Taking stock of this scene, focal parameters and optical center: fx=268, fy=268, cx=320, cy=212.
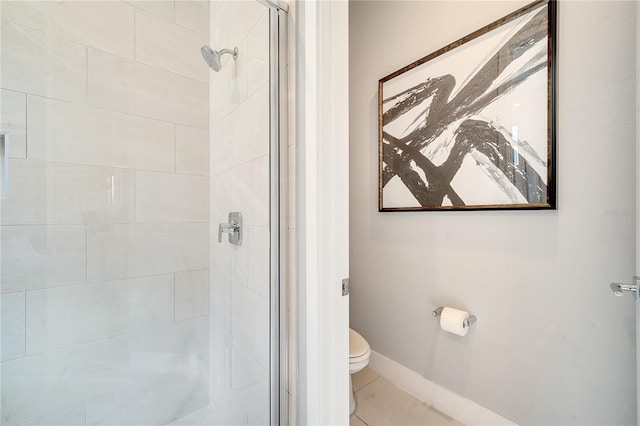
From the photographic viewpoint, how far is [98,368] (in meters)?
1.27

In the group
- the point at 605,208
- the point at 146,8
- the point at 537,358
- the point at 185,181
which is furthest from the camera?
the point at 185,181

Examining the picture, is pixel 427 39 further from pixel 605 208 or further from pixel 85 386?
pixel 85 386

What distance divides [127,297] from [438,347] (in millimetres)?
1671

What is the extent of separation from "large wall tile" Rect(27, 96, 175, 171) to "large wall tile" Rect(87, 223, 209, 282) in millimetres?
325

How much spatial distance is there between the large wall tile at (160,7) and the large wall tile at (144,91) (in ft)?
0.90

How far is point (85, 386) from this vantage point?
49.1 inches

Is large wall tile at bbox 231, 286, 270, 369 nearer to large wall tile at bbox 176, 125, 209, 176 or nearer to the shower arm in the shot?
large wall tile at bbox 176, 125, 209, 176

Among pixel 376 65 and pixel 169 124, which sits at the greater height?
pixel 376 65

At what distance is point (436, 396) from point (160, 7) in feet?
8.35

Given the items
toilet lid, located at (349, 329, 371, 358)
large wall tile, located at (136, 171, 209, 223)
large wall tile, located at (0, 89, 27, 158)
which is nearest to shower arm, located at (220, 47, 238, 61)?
large wall tile, located at (136, 171, 209, 223)

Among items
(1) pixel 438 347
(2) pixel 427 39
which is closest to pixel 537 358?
(1) pixel 438 347

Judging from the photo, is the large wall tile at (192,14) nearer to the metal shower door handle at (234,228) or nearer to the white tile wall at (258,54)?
the white tile wall at (258,54)

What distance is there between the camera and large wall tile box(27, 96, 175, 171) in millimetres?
1137

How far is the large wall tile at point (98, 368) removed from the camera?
1110mm
